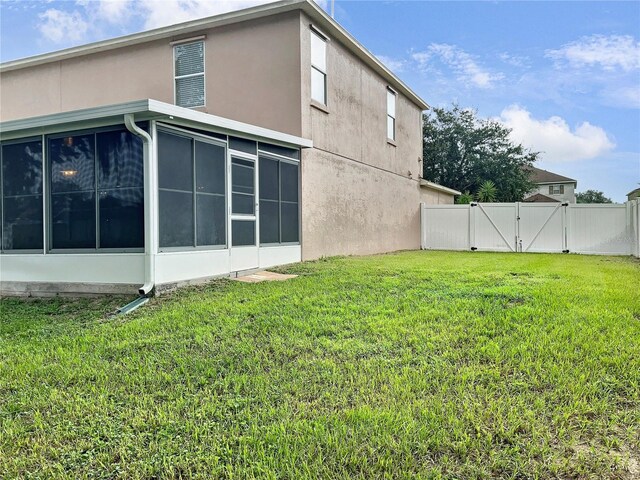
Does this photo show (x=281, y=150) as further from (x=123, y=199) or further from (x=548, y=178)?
(x=548, y=178)

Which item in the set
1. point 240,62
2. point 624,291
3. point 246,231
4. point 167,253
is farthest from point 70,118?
point 624,291

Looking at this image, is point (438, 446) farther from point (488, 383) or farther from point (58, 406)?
point (58, 406)

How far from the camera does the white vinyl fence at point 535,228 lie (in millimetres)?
14383

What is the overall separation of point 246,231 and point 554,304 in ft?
17.7

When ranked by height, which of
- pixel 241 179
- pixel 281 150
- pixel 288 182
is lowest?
pixel 241 179

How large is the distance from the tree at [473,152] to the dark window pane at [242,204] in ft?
69.7

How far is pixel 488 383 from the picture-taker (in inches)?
121

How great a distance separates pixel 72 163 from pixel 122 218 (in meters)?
1.38

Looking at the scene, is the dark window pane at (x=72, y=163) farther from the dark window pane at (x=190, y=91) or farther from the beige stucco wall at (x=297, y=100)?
the dark window pane at (x=190, y=91)

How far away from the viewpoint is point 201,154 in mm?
7270

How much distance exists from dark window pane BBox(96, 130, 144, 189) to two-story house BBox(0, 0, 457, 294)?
0.08ft

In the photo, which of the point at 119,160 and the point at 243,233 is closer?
the point at 119,160

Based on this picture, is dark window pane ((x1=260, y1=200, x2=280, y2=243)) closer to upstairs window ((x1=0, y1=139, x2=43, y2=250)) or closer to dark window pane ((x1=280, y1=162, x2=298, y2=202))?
dark window pane ((x1=280, y1=162, x2=298, y2=202))

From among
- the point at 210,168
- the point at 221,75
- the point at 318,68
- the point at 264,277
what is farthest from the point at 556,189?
the point at 210,168
